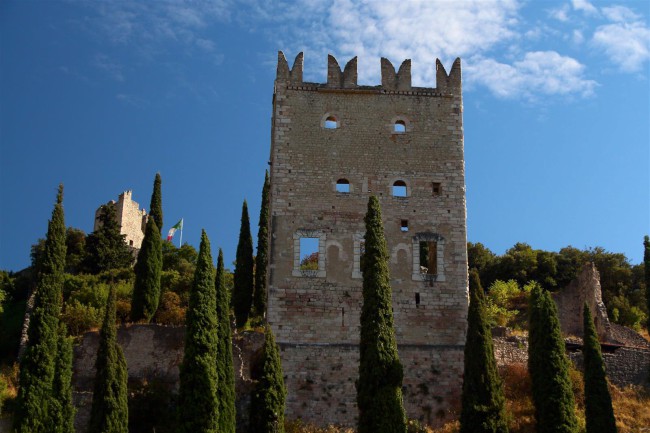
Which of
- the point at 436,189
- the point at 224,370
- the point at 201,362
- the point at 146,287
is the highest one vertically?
the point at 436,189

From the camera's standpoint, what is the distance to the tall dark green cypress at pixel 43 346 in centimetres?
2328

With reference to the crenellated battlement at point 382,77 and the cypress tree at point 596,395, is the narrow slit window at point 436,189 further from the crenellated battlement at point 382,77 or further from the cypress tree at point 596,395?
the cypress tree at point 596,395

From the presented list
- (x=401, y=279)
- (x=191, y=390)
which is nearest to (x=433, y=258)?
(x=401, y=279)

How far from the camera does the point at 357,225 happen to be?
95.5ft

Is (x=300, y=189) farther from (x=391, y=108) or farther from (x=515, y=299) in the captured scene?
(x=515, y=299)

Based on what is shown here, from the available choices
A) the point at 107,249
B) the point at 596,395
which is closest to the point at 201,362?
the point at 596,395

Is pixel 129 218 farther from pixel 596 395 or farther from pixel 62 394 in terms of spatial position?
pixel 596 395

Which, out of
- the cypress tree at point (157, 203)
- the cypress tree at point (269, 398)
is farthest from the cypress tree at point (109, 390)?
the cypress tree at point (157, 203)

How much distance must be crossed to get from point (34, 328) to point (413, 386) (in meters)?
12.1

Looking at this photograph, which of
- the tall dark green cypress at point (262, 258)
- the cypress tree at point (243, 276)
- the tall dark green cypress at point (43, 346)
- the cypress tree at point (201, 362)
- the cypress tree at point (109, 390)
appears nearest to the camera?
the cypress tree at point (201, 362)

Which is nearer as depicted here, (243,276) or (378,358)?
(378,358)

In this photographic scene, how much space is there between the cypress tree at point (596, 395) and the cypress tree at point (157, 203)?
25690mm

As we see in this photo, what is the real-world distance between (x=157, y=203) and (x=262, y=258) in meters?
9.52

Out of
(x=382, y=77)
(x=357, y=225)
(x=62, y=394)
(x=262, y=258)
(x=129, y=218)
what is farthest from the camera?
(x=129, y=218)
